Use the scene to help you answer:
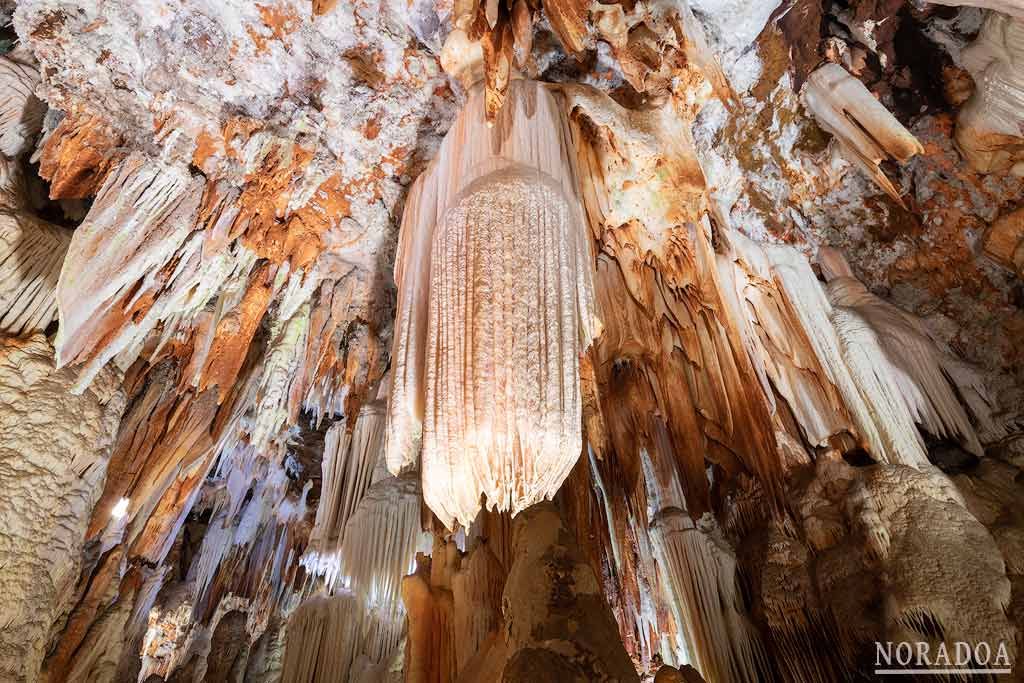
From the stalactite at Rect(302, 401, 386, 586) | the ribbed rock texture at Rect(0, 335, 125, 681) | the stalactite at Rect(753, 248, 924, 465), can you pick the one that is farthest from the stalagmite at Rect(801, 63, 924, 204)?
the ribbed rock texture at Rect(0, 335, 125, 681)

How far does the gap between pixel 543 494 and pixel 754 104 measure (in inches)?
127

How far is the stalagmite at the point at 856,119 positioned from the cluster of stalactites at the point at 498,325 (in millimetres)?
1970

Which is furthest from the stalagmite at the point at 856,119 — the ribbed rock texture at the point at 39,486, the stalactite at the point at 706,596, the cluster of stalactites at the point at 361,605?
the ribbed rock texture at the point at 39,486

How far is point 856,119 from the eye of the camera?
356cm

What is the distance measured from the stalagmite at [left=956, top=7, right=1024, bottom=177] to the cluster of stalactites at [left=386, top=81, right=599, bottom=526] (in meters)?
2.67

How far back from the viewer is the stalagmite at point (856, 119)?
339 cm

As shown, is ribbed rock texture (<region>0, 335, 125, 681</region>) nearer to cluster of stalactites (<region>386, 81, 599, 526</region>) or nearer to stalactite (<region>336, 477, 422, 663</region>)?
stalactite (<region>336, 477, 422, 663</region>)

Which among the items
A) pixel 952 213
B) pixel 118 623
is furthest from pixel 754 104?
pixel 118 623

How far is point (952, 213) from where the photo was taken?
3953mm

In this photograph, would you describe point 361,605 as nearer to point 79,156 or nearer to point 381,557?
point 381,557

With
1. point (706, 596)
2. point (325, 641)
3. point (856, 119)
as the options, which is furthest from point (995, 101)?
point (325, 641)

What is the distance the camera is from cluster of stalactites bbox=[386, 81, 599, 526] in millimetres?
2367

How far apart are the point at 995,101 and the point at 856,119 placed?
0.78m

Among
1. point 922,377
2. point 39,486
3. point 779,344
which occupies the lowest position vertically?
point 39,486
